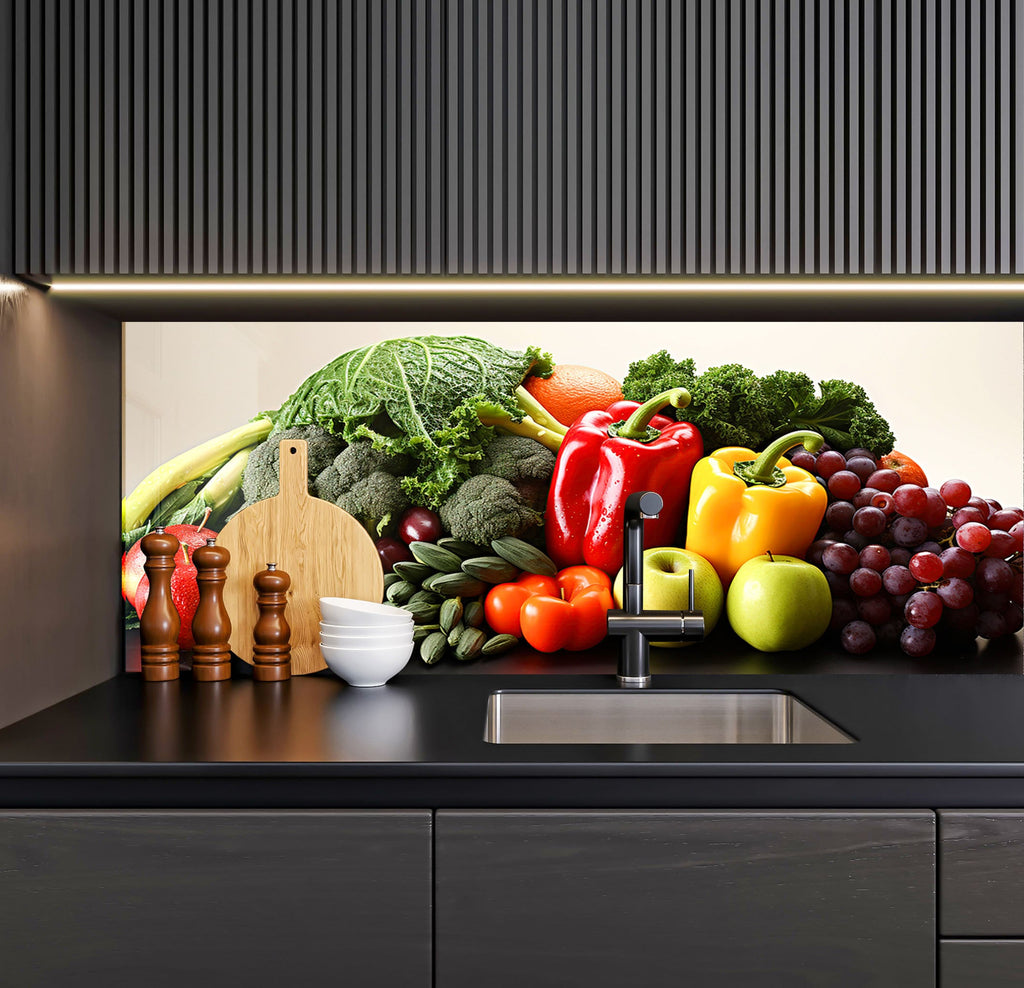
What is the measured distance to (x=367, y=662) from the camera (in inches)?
51.6

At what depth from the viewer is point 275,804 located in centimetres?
91

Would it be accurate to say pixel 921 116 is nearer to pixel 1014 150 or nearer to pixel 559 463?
pixel 1014 150

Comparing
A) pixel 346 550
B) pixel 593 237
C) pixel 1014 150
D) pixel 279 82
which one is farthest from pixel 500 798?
pixel 1014 150

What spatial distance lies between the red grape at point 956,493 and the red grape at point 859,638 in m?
0.30

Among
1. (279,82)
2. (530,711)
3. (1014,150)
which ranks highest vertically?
(279,82)

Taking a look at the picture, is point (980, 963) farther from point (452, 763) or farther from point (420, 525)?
point (420, 525)

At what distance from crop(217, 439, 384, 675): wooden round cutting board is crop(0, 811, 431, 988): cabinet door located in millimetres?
540

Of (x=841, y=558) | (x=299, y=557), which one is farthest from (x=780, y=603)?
(x=299, y=557)

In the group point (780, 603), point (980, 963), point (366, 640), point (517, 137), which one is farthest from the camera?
point (780, 603)

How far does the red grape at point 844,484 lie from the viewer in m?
1.54

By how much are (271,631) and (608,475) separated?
2.16 feet

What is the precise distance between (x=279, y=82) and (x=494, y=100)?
31 centimetres

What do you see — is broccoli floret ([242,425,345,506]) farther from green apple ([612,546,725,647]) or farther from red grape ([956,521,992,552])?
red grape ([956,521,992,552])

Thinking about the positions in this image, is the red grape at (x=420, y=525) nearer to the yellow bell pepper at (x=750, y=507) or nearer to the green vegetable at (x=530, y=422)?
the green vegetable at (x=530, y=422)
